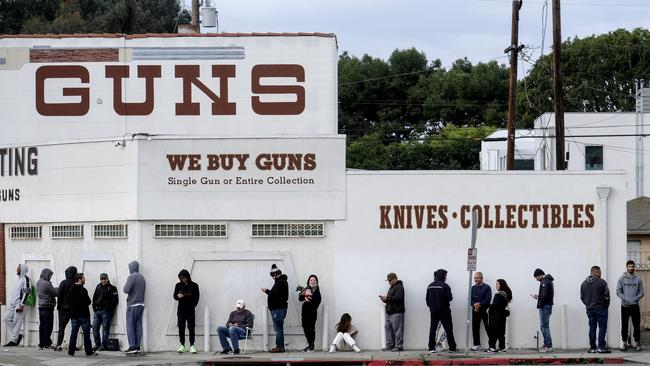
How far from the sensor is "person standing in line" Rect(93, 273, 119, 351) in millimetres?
24516

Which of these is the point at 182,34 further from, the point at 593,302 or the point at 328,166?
the point at 593,302

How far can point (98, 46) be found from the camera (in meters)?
27.4

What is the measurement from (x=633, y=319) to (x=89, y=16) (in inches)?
2292

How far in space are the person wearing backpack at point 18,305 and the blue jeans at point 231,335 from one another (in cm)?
496

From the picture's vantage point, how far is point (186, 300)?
24109mm

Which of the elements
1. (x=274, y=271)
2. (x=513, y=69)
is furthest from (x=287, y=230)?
(x=513, y=69)

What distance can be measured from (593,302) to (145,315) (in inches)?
360

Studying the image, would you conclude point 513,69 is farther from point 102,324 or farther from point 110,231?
point 102,324

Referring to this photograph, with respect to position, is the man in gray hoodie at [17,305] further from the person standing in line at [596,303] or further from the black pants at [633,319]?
the black pants at [633,319]

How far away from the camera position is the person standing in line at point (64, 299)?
80.8 ft

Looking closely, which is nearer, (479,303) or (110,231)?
(479,303)

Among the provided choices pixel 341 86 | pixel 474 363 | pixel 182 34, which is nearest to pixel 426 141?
pixel 341 86

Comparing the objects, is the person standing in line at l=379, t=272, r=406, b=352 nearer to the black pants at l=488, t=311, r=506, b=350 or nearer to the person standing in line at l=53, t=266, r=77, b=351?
the black pants at l=488, t=311, r=506, b=350

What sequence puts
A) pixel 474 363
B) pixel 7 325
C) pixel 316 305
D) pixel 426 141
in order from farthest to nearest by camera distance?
1. pixel 426 141
2. pixel 7 325
3. pixel 316 305
4. pixel 474 363
